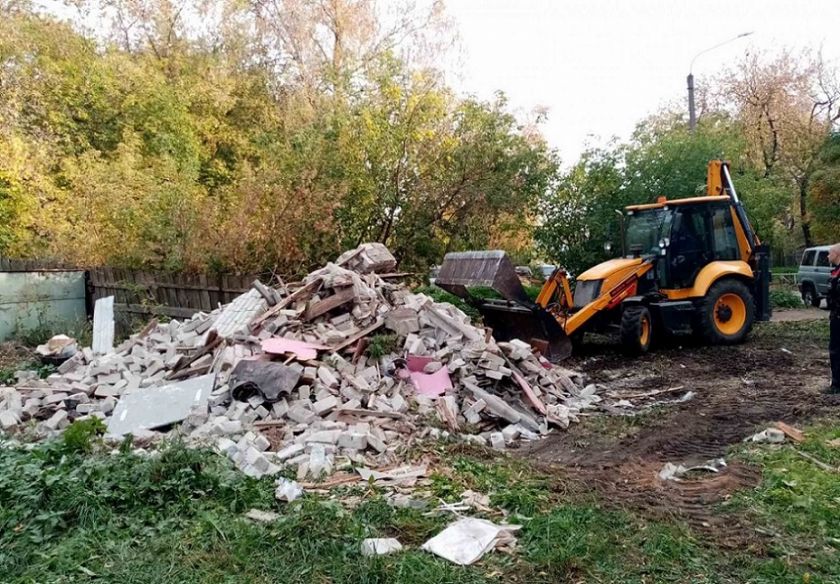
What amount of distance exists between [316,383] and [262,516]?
290 centimetres

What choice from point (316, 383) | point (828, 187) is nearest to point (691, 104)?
point (828, 187)

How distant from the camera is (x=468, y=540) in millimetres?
4152

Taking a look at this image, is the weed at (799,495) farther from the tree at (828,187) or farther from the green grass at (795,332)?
the tree at (828,187)

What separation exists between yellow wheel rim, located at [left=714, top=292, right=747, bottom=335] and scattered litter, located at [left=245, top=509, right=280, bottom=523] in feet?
31.7

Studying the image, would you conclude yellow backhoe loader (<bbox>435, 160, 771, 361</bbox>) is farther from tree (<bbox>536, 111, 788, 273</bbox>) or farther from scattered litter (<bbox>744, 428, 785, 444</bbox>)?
scattered litter (<bbox>744, 428, 785, 444</bbox>)

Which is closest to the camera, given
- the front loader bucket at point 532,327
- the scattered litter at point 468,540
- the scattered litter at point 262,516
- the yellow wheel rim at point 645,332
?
the scattered litter at point 468,540

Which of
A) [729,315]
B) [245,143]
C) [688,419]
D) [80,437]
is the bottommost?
[688,419]

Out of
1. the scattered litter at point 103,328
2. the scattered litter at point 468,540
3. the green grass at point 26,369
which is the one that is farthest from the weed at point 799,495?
the green grass at point 26,369

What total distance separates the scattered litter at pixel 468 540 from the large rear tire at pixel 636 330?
23.7 feet

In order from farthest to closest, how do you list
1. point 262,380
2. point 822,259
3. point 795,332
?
1. point 822,259
2. point 795,332
3. point 262,380

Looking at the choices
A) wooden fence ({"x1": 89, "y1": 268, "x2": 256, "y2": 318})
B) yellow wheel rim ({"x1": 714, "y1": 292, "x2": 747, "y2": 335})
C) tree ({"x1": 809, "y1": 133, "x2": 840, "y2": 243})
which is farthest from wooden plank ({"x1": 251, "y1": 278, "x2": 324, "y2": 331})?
tree ({"x1": 809, "y1": 133, "x2": 840, "y2": 243})

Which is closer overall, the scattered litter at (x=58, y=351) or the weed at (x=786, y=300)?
the scattered litter at (x=58, y=351)

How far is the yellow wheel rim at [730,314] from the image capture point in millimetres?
11992

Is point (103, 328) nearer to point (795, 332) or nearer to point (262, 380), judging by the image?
point (262, 380)
